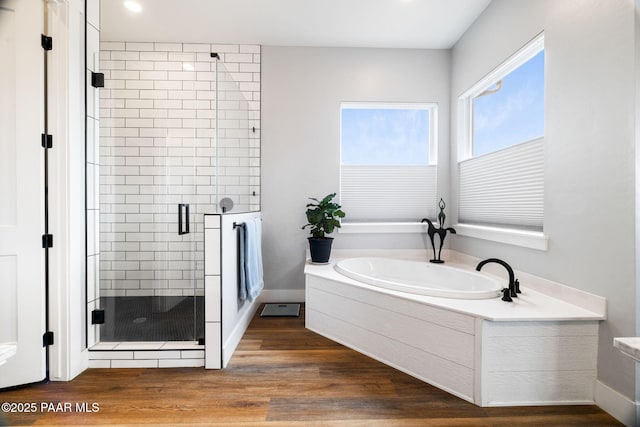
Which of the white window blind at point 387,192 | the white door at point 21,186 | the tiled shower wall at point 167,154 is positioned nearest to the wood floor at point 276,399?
the white door at point 21,186

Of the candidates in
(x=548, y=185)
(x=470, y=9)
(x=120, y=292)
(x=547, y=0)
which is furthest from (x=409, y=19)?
(x=120, y=292)

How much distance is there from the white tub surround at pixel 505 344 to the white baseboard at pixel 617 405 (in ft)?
0.13

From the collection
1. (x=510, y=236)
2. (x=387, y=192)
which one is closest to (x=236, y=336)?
(x=387, y=192)

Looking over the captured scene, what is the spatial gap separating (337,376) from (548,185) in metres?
1.78

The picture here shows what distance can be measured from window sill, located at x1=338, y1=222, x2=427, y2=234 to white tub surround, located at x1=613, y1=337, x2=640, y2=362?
7.20ft

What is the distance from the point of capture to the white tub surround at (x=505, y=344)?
4.75 ft

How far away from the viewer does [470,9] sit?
2.39 metres

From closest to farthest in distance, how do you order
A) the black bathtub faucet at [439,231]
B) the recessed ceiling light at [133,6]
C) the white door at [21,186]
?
the white door at [21,186] < the recessed ceiling light at [133,6] < the black bathtub faucet at [439,231]

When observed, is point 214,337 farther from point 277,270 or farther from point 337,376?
point 277,270

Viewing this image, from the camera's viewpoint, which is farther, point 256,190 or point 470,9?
point 256,190

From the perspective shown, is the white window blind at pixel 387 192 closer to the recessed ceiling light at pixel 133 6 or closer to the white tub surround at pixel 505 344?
the white tub surround at pixel 505 344

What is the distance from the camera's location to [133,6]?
237 centimetres

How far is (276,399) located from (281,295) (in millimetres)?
1530

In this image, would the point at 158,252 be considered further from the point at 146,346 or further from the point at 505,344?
the point at 505,344
